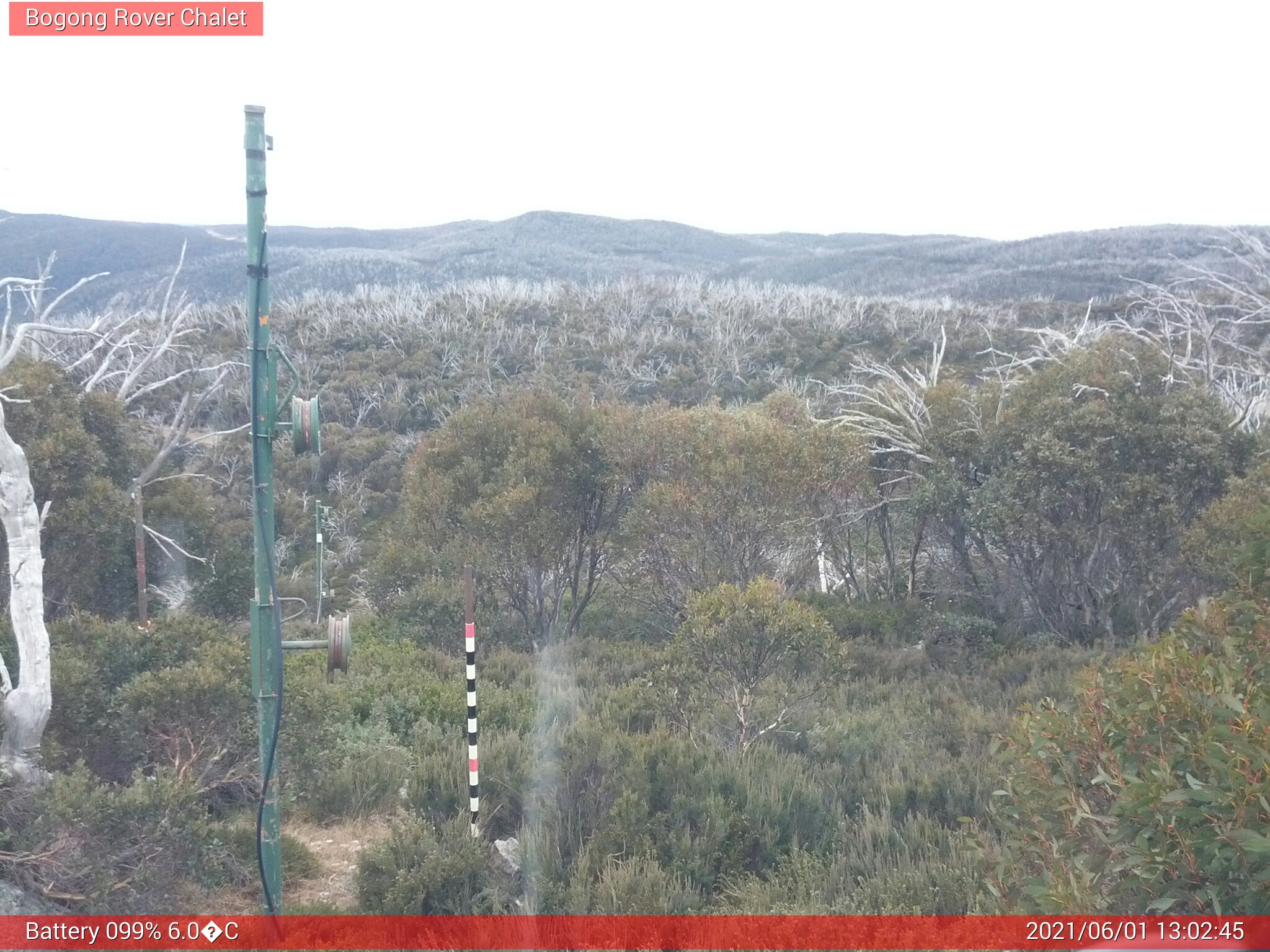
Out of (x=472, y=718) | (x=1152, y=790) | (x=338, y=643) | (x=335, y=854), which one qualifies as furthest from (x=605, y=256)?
(x=1152, y=790)

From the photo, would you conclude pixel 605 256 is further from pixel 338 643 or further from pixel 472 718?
pixel 338 643

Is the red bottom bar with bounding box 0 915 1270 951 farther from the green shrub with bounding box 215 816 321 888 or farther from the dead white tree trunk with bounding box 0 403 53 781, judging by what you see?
the dead white tree trunk with bounding box 0 403 53 781

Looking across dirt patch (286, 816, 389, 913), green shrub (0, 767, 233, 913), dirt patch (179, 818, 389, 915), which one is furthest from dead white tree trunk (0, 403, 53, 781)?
dirt patch (286, 816, 389, 913)

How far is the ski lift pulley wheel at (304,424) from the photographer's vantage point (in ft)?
12.3

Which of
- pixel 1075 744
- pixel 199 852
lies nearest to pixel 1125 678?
pixel 1075 744

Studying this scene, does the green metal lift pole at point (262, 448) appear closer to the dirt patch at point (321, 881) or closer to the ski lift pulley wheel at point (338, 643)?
the ski lift pulley wheel at point (338, 643)

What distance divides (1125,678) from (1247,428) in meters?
9.67

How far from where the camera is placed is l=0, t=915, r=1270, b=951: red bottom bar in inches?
141

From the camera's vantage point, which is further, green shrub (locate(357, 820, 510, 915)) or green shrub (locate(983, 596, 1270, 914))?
green shrub (locate(357, 820, 510, 915))

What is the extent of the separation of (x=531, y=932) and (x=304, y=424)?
2.56 metres

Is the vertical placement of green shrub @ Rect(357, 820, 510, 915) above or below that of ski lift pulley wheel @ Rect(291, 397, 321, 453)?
below

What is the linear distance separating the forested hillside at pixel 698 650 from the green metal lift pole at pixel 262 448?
46.5 inches

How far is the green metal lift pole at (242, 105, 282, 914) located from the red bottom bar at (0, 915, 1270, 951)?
356 millimetres

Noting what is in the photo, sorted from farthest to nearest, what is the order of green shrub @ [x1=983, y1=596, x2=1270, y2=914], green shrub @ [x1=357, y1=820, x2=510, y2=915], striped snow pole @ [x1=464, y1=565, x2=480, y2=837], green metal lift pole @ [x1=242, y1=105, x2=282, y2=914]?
striped snow pole @ [x1=464, y1=565, x2=480, y2=837], green shrub @ [x1=357, y1=820, x2=510, y2=915], green metal lift pole @ [x1=242, y1=105, x2=282, y2=914], green shrub @ [x1=983, y1=596, x2=1270, y2=914]
